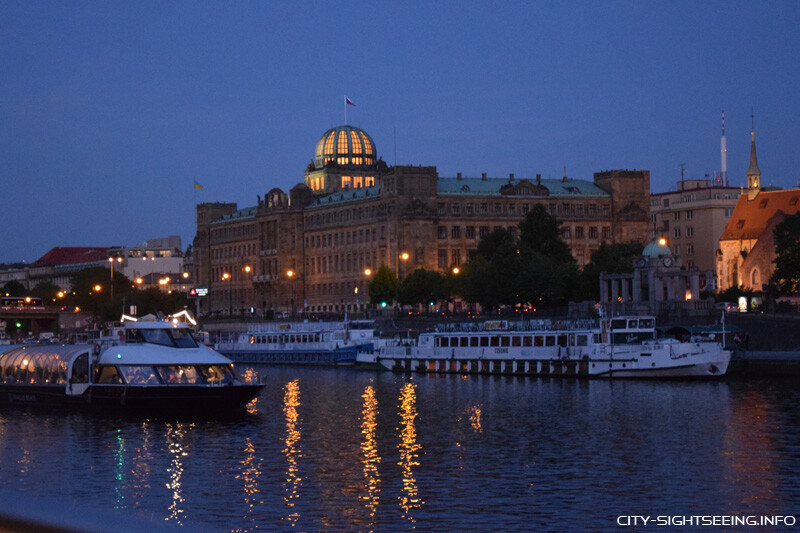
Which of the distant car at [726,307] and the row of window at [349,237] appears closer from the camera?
the distant car at [726,307]

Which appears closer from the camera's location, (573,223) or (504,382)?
(504,382)

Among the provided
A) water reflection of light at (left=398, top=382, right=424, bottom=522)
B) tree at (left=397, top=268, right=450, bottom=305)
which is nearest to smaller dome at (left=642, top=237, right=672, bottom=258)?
tree at (left=397, top=268, right=450, bottom=305)

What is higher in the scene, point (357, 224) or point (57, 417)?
point (357, 224)

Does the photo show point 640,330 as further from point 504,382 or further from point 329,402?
point 329,402

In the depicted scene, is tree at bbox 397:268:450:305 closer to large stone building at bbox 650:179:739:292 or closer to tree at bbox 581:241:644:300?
tree at bbox 581:241:644:300

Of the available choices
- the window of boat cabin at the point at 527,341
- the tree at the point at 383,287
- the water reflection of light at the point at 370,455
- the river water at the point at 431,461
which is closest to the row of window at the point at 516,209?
the tree at the point at 383,287

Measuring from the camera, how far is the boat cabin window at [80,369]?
62.8m

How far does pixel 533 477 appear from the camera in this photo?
3784 cm

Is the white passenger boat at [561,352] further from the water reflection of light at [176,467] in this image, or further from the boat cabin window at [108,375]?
the water reflection of light at [176,467]

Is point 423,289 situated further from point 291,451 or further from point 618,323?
point 291,451

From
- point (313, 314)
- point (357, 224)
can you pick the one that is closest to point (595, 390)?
point (313, 314)

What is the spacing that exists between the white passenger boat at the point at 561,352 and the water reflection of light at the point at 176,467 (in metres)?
38.6

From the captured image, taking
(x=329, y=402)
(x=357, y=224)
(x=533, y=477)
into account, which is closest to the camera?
(x=533, y=477)

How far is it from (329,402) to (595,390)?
55.8 feet
